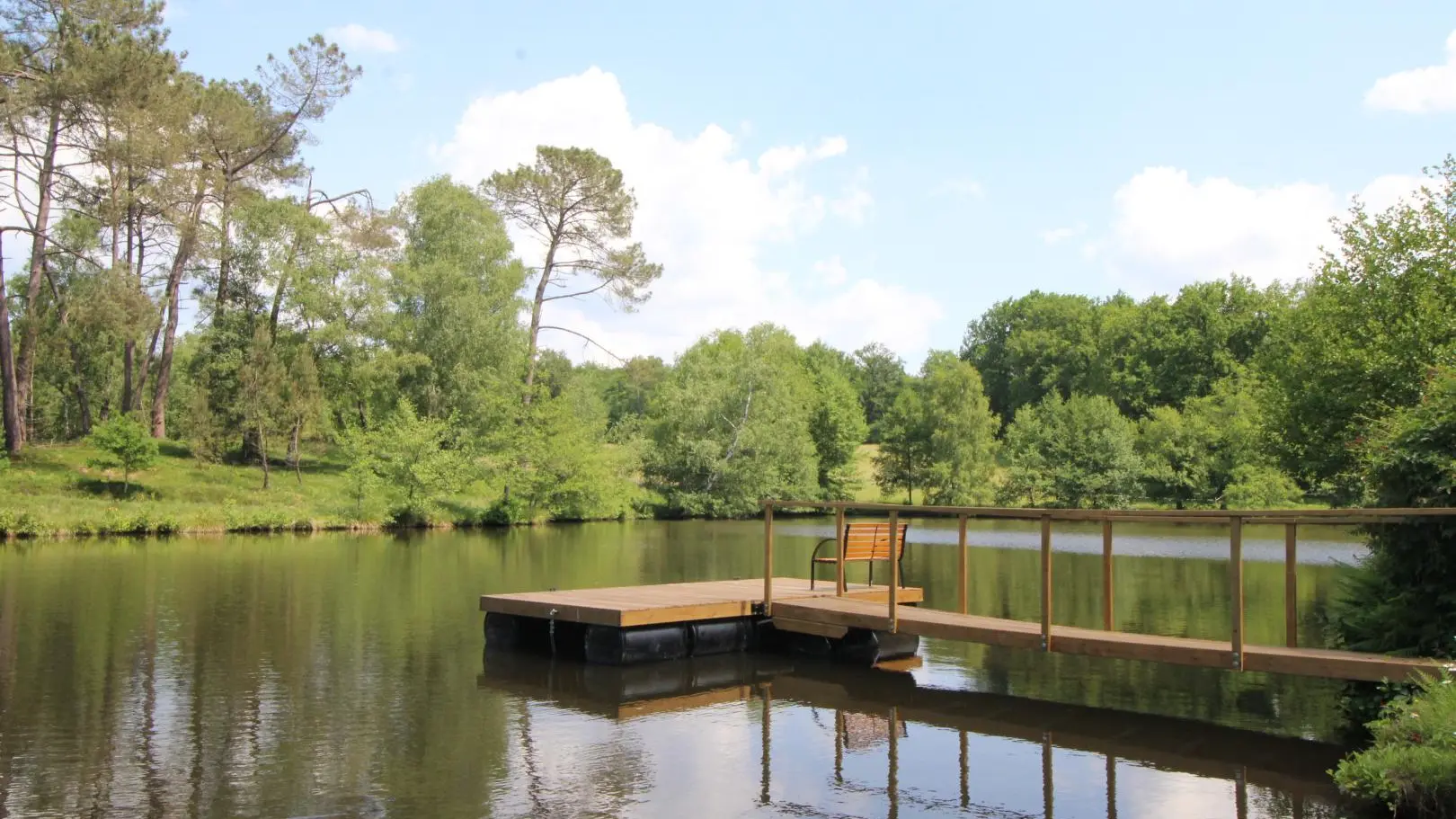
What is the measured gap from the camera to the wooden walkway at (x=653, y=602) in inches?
523

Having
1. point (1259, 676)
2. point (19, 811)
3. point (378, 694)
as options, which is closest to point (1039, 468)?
point (1259, 676)

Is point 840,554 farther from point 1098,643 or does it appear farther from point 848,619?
point 1098,643

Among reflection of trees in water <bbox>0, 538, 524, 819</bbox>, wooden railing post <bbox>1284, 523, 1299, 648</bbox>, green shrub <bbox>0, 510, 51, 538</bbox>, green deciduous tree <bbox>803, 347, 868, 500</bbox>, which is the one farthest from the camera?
green deciduous tree <bbox>803, 347, 868, 500</bbox>

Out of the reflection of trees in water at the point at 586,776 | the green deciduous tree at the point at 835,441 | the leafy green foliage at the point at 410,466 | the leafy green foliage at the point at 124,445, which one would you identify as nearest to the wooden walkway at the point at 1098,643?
the reflection of trees in water at the point at 586,776

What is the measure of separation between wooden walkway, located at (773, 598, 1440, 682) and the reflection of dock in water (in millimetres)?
608

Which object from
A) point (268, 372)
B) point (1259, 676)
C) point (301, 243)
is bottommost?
point (1259, 676)

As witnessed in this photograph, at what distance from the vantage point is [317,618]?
16.5m

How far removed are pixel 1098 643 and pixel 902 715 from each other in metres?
2.03

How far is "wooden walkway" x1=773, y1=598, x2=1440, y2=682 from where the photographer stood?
9.28 meters

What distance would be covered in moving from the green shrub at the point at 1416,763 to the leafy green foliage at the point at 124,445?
118ft

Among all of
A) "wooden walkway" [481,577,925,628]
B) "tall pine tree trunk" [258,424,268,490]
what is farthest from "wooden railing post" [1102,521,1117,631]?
"tall pine tree trunk" [258,424,268,490]

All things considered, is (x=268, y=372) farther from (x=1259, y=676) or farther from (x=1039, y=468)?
(x=1039, y=468)

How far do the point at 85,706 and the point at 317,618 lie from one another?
6.13 m

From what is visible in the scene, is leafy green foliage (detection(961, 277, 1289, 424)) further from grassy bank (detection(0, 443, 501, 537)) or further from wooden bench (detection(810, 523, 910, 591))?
wooden bench (detection(810, 523, 910, 591))
